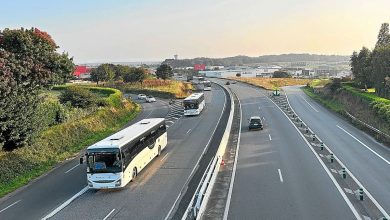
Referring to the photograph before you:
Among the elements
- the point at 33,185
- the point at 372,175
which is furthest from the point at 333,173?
the point at 33,185

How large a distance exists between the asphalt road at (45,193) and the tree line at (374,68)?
41.6 metres

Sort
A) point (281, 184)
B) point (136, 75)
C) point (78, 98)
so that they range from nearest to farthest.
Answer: point (281, 184)
point (78, 98)
point (136, 75)

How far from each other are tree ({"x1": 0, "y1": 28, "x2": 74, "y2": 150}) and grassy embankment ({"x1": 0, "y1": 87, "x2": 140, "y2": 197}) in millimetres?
1208

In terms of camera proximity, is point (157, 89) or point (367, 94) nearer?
point (367, 94)

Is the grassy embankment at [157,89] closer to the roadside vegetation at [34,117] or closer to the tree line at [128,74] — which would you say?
the tree line at [128,74]

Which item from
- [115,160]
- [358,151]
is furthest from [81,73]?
[115,160]

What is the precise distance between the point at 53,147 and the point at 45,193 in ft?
32.8

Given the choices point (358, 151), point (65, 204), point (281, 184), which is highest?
point (281, 184)

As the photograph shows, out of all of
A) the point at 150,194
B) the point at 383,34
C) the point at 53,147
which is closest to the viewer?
the point at 150,194

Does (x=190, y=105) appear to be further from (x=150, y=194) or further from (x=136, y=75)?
(x=136, y=75)

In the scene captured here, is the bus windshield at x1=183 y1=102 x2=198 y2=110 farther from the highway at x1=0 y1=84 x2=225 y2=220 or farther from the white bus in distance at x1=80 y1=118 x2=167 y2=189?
the white bus in distance at x1=80 y1=118 x2=167 y2=189

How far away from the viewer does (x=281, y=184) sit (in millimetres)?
22250

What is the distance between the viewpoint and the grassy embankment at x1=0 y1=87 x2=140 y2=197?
26.2m

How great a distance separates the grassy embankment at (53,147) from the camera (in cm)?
2623
